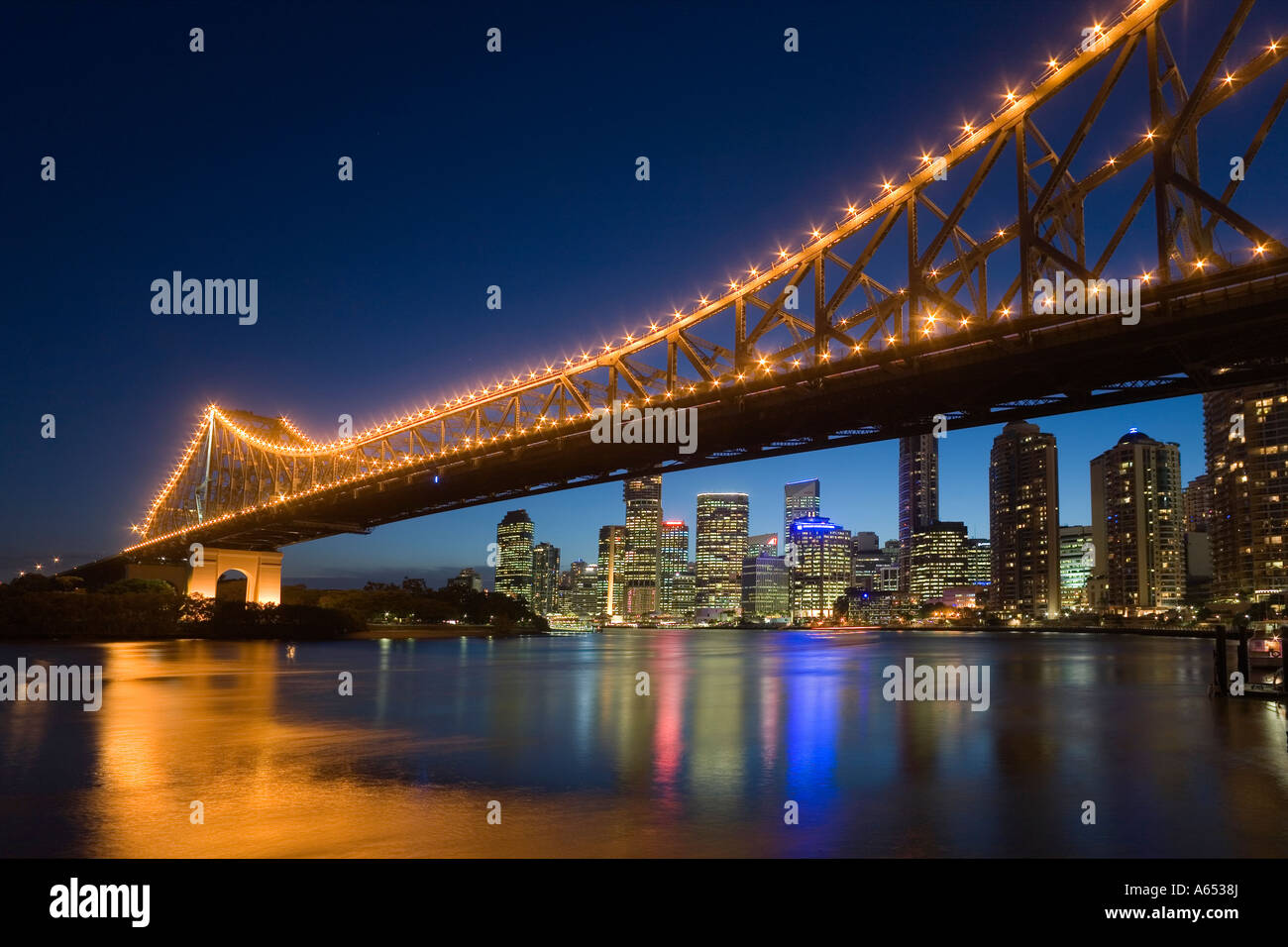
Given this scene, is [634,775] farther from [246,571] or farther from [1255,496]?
[1255,496]

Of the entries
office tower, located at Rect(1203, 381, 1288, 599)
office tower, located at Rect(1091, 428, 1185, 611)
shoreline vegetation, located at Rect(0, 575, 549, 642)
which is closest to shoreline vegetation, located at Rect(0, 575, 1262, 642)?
shoreline vegetation, located at Rect(0, 575, 549, 642)

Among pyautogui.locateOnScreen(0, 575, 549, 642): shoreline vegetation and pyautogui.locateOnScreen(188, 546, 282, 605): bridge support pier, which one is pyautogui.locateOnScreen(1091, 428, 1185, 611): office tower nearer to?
pyautogui.locateOnScreen(0, 575, 549, 642): shoreline vegetation

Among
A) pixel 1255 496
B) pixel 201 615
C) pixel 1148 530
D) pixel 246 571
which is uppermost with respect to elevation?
pixel 1255 496

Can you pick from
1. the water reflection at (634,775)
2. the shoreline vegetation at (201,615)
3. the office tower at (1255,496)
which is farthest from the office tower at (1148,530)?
the water reflection at (634,775)

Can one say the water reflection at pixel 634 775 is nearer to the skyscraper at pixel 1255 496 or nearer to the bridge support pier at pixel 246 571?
the bridge support pier at pixel 246 571

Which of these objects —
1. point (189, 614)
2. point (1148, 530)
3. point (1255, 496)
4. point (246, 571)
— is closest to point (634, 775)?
point (189, 614)

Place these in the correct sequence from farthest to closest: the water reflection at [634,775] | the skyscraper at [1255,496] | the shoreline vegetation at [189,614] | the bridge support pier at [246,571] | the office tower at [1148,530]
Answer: the office tower at [1148,530] → the skyscraper at [1255,496] → the bridge support pier at [246,571] → the shoreline vegetation at [189,614] → the water reflection at [634,775]
